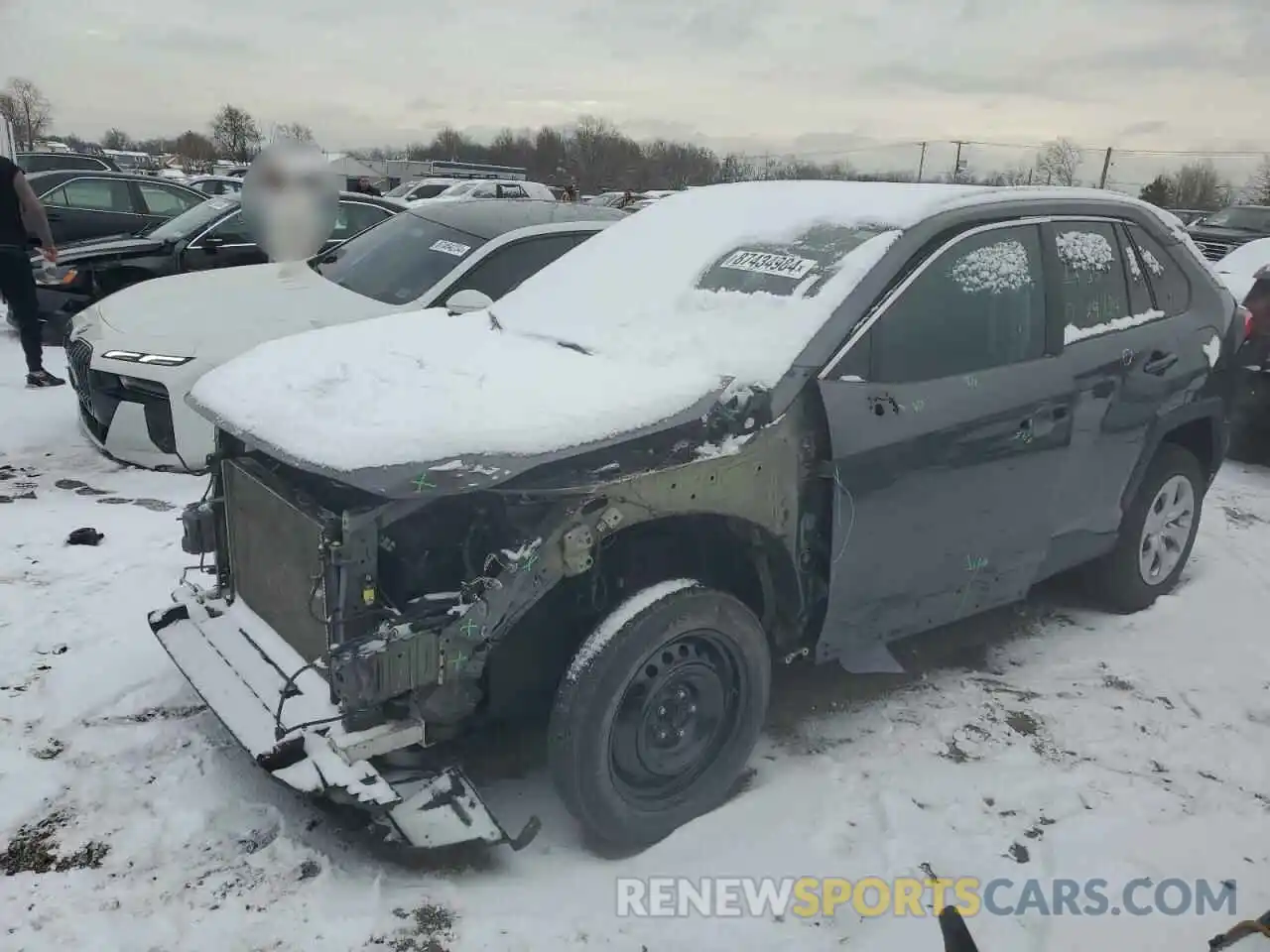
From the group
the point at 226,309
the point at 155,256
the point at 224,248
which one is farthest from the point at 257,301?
the point at 155,256

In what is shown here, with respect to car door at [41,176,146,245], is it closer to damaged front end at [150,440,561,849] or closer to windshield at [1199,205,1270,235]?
damaged front end at [150,440,561,849]

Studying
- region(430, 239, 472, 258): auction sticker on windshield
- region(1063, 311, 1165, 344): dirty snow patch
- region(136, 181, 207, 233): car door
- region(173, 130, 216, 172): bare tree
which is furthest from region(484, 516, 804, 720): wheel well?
region(173, 130, 216, 172): bare tree

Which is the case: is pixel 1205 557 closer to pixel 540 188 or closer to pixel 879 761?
pixel 879 761

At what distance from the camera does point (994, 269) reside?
3498 millimetres

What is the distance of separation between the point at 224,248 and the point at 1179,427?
786 cm

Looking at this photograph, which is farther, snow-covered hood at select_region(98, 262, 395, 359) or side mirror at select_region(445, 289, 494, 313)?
snow-covered hood at select_region(98, 262, 395, 359)

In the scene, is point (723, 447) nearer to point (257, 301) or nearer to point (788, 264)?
point (788, 264)

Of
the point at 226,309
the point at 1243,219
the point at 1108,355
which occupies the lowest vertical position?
the point at 226,309

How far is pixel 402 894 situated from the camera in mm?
2623

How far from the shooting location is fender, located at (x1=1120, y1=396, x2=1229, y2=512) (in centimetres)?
417

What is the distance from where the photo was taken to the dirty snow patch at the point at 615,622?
2.63 m

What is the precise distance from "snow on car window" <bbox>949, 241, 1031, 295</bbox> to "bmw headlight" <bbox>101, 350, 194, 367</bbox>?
420cm

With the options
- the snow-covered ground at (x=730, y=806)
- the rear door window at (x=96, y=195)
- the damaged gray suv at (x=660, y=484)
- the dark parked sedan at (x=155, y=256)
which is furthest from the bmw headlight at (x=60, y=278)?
the damaged gray suv at (x=660, y=484)

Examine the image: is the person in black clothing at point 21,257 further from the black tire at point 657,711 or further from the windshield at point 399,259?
the black tire at point 657,711
